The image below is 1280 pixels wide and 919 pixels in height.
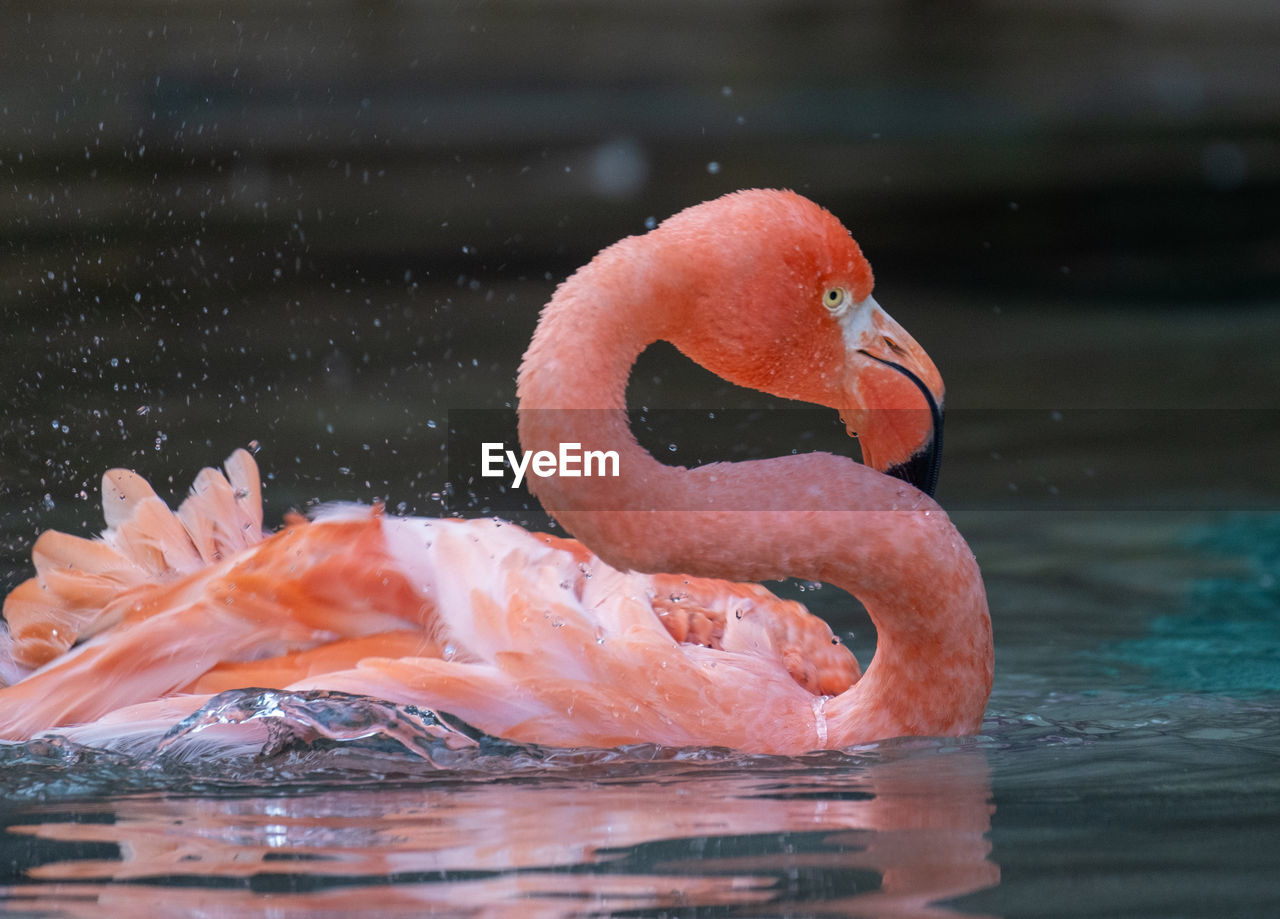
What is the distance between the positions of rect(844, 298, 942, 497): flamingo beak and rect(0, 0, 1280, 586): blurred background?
4.29 metres

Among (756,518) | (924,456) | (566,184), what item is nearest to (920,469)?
(924,456)

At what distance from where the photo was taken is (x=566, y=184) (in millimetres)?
9898

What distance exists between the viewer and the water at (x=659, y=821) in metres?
2.20

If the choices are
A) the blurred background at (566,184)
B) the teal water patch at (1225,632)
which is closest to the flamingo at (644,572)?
the teal water patch at (1225,632)

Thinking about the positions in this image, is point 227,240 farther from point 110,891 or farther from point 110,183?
point 110,891

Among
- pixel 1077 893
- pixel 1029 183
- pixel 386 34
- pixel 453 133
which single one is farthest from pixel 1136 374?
pixel 1077 893

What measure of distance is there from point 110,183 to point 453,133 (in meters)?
2.08

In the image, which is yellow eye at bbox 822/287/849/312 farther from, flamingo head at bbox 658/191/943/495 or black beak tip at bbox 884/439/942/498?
black beak tip at bbox 884/439/942/498

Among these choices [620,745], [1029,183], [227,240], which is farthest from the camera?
[1029,183]

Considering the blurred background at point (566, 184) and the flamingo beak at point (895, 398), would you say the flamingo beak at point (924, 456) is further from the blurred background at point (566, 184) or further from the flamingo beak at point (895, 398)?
the blurred background at point (566, 184)

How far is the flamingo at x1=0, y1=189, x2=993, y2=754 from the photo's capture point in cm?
292

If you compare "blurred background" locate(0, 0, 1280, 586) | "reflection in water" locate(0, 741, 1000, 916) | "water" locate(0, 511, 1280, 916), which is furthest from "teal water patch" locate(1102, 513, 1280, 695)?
"blurred background" locate(0, 0, 1280, 586)

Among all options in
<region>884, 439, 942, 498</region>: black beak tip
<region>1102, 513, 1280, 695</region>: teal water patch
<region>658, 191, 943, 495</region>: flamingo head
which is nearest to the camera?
<region>658, 191, 943, 495</region>: flamingo head

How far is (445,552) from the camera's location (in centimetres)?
329
